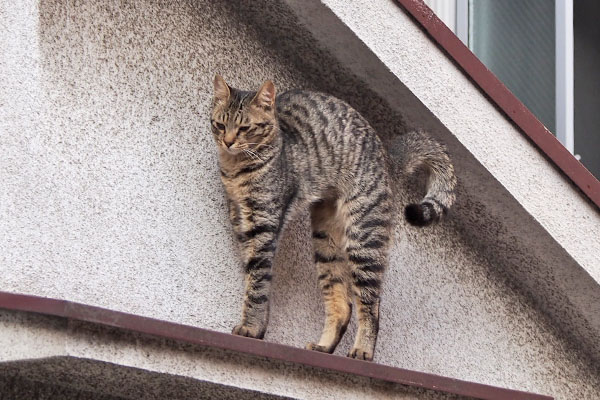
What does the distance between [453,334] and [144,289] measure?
192cm

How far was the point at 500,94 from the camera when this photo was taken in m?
5.80

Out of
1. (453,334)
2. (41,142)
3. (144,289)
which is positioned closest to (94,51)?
(41,142)

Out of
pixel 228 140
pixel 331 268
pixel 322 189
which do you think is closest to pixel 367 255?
pixel 331 268

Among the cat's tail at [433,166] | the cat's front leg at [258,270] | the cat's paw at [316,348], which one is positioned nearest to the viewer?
the cat's front leg at [258,270]

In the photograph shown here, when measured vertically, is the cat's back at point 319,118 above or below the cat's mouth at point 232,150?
above

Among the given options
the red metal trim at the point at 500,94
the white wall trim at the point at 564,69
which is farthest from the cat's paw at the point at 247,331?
the white wall trim at the point at 564,69

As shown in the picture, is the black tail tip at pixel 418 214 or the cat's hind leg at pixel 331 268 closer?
the black tail tip at pixel 418 214

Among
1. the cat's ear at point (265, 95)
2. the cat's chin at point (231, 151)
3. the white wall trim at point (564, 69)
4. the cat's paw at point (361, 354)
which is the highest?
the white wall trim at point (564, 69)

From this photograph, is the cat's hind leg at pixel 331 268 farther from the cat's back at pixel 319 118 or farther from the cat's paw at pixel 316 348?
the cat's back at pixel 319 118

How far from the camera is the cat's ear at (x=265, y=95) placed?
215 inches

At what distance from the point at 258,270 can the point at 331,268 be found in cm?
54

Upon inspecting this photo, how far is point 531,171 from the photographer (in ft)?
19.1

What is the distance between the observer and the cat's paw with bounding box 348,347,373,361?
561 centimetres

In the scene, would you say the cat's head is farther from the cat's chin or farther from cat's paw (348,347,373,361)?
cat's paw (348,347,373,361)
